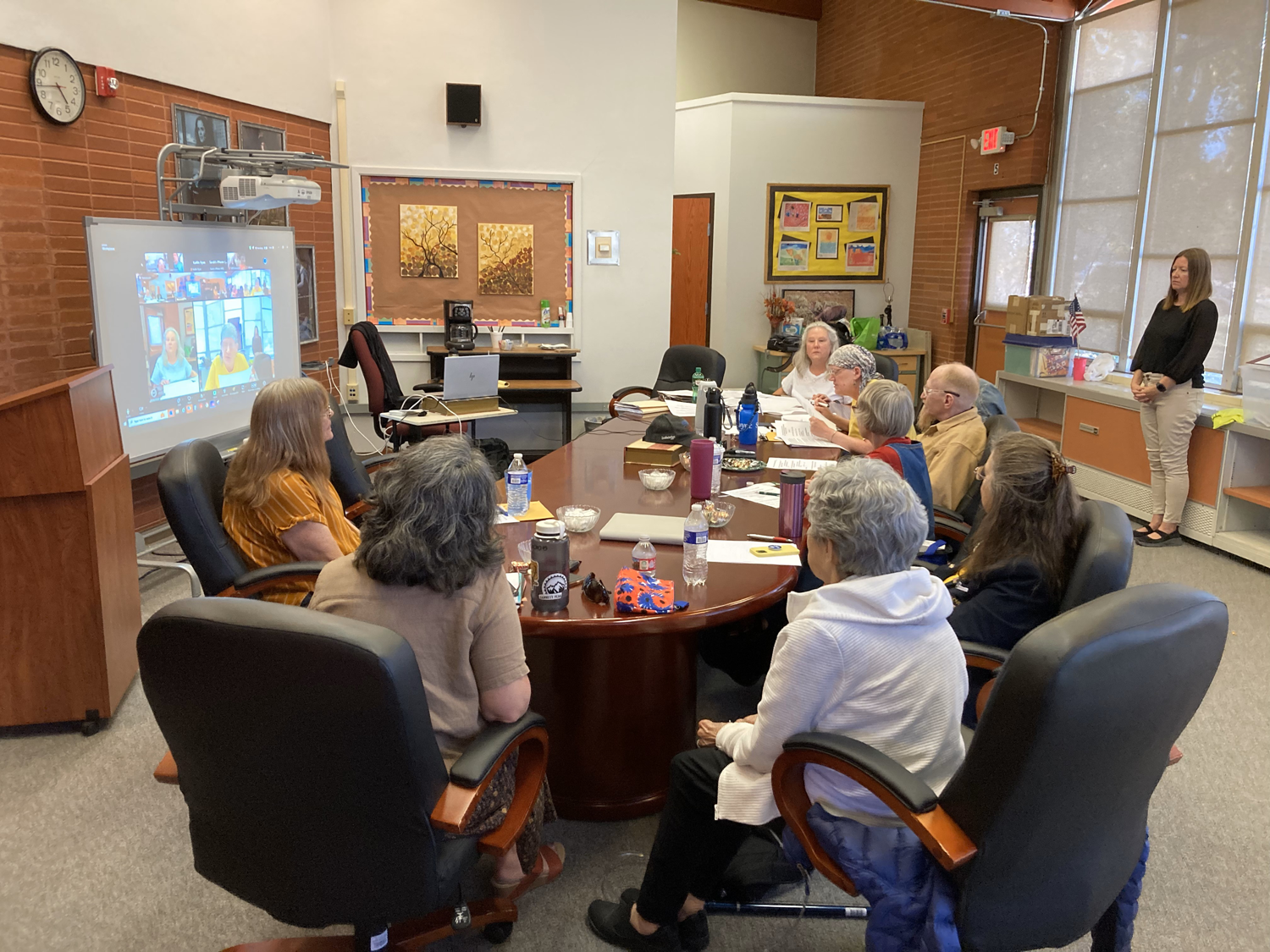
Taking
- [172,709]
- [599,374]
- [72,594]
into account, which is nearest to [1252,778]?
[172,709]

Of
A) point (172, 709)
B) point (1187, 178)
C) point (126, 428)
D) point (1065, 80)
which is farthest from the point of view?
point (1065, 80)

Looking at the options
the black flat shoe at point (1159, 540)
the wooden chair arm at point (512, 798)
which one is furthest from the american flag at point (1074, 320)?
the wooden chair arm at point (512, 798)

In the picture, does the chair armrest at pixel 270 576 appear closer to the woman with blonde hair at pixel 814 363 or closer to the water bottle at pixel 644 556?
the water bottle at pixel 644 556

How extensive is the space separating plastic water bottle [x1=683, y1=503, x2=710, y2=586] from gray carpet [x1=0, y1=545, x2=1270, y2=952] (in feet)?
2.44

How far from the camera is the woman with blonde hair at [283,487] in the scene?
2695 millimetres

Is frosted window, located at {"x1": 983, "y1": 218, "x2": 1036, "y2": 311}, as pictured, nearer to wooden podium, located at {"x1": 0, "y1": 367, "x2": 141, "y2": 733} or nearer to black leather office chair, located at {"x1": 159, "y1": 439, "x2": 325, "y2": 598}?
black leather office chair, located at {"x1": 159, "y1": 439, "x2": 325, "y2": 598}

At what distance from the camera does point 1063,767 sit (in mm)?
1479

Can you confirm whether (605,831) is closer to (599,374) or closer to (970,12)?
(599,374)

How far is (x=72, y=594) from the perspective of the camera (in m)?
3.04

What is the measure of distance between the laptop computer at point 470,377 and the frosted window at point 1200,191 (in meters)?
4.48

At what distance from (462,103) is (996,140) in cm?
422

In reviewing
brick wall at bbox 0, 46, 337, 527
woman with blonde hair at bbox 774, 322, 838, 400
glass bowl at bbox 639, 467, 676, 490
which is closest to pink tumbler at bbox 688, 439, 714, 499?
glass bowl at bbox 639, 467, 676, 490

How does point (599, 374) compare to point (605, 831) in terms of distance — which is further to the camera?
point (599, 374)

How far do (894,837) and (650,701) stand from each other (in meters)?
1.01
